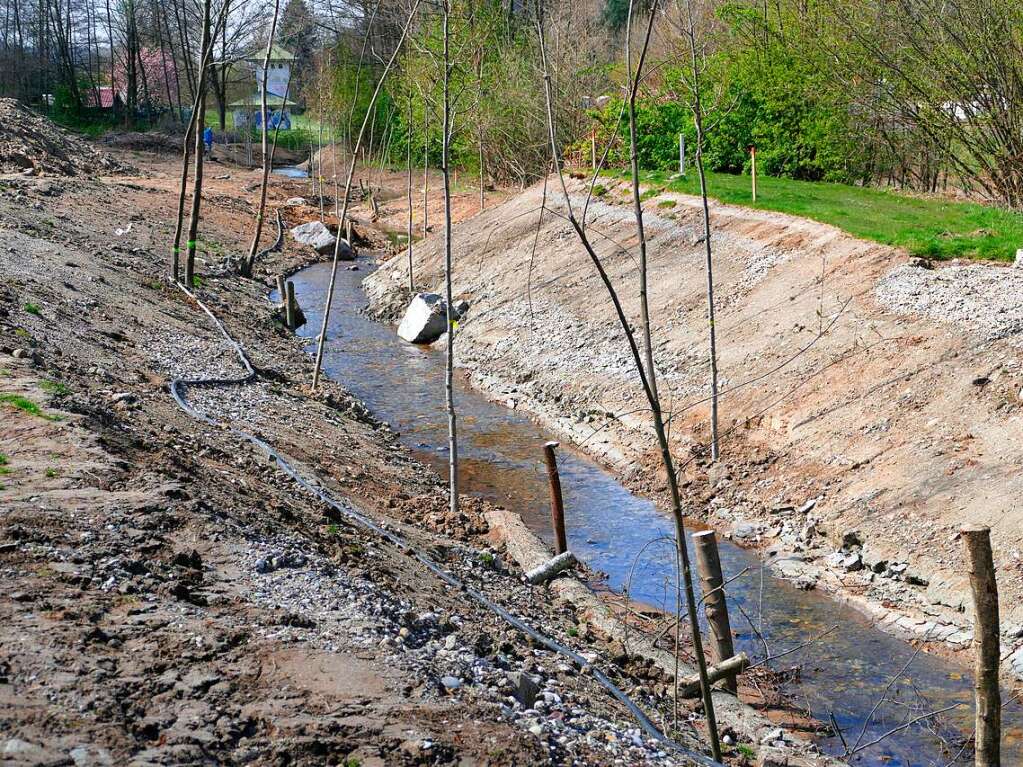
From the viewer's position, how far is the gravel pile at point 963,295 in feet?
41.0

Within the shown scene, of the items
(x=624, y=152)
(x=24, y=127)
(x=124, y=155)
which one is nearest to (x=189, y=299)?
(x=624, y=152)

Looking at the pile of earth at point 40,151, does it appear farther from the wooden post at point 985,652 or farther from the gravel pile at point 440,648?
the wooden post at point 985,652

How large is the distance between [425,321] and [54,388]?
40.5ft

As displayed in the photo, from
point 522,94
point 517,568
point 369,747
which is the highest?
point 522,94

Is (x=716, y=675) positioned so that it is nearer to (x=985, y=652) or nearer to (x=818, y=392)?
(x=985, y=652)

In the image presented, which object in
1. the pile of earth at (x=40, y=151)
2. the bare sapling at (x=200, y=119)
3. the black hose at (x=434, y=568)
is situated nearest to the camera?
the black hose at (x=434, y=568)

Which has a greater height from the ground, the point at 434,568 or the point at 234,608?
the point at 234,608

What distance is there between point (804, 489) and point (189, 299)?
41.5 ft

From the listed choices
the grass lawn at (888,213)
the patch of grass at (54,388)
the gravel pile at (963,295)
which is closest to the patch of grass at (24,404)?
the patch of grass at (54,388)

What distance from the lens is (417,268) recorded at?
88.0ft

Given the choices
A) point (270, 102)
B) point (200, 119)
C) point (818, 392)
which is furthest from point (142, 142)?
point (818, 392)

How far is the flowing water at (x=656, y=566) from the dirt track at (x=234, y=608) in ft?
4.20

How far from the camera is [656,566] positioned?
Result: 35.1ft

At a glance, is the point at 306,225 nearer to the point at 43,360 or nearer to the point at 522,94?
the point at 522,94
